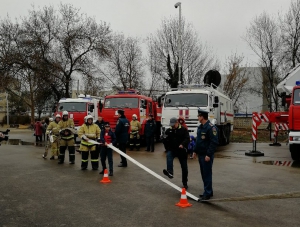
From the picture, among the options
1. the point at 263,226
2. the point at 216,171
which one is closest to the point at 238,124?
the point at 216,171

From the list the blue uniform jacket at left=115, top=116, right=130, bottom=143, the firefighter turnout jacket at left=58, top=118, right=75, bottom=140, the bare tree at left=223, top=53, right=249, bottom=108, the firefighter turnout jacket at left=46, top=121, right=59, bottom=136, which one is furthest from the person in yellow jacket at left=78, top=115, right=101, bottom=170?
the bare tree at left=223, top=53, right=249, bottom=108

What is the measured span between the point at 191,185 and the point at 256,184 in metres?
1.67

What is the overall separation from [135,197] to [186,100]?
30.4 ft

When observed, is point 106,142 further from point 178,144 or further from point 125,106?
point 125,106

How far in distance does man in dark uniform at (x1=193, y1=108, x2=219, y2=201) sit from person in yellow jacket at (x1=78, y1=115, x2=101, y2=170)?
428cm

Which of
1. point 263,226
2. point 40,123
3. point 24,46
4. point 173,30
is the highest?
point 173,30

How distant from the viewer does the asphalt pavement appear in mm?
5859

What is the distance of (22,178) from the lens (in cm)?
945

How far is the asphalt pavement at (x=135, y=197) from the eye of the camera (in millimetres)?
5859

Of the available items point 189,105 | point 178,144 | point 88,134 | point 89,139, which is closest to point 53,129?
point 88,134

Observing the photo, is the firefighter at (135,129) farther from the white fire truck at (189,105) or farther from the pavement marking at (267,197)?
the pavement marking at (267,197)

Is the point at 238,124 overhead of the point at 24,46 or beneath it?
beneath

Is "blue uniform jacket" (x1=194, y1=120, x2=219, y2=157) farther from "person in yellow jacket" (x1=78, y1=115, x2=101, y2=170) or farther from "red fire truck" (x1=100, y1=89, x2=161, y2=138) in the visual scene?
"red fire truck" (x1=100, y1=89, x2=161, y2=138)

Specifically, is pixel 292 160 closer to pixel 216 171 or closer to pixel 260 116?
pixel 260 116
